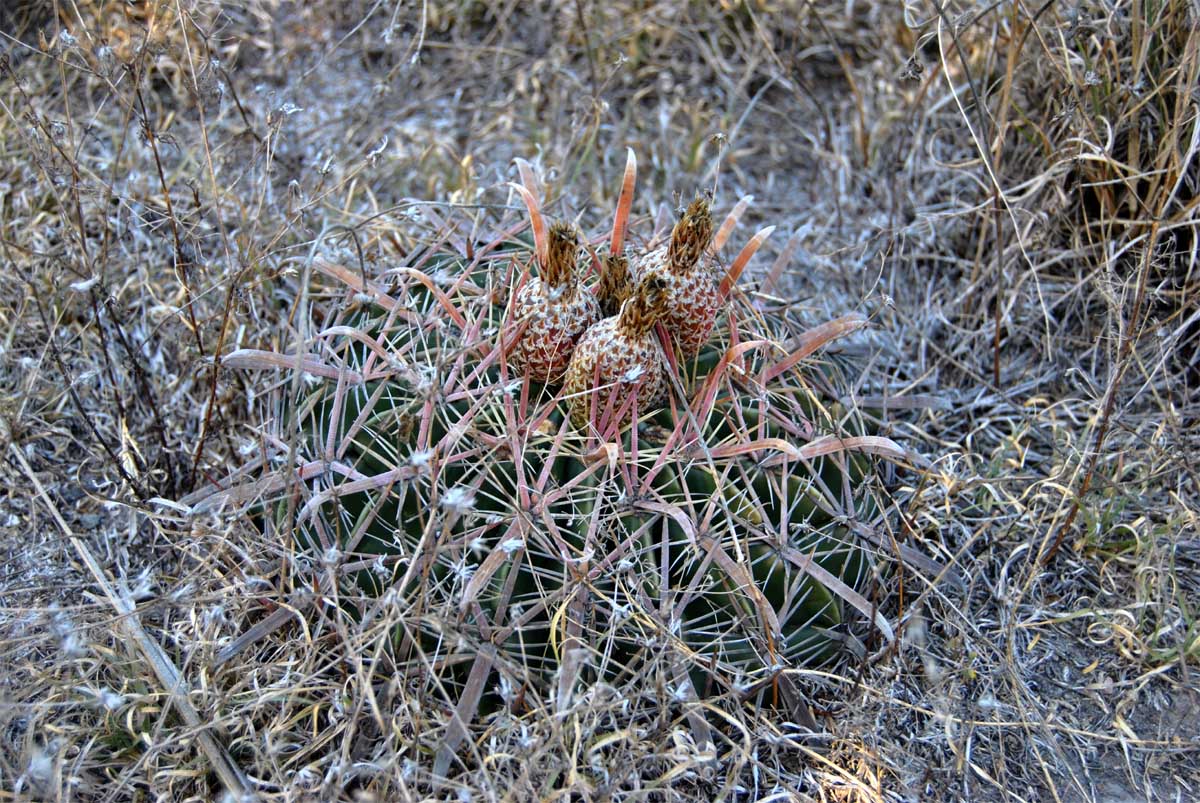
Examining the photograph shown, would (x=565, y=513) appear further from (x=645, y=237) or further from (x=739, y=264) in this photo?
(x=645, y=237)

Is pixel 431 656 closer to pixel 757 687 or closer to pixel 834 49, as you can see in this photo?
pixel 757 687

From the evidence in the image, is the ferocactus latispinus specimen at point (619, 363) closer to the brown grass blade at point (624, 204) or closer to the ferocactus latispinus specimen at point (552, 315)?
the ferocactus latispinus specimen at point (552, 315)

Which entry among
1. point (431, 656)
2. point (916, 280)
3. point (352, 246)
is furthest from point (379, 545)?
point (916, 280)

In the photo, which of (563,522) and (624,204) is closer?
(563,522)

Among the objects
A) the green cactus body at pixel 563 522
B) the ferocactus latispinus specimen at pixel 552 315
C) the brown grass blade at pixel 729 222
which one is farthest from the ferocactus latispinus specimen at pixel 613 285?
the brown grass blade at pixel 729 222

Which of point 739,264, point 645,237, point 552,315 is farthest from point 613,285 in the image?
point 645,237

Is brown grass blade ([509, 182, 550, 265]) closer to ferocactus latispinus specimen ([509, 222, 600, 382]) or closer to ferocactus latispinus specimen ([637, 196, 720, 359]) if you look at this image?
ferocactus latispinus specimen ([509, 222, 600, 382])

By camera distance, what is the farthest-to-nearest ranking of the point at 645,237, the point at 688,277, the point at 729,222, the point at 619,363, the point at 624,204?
the point at 645,237 < the point at 729,222 < the point at 624,204 < the point at 688,277 < the point at 619,363
